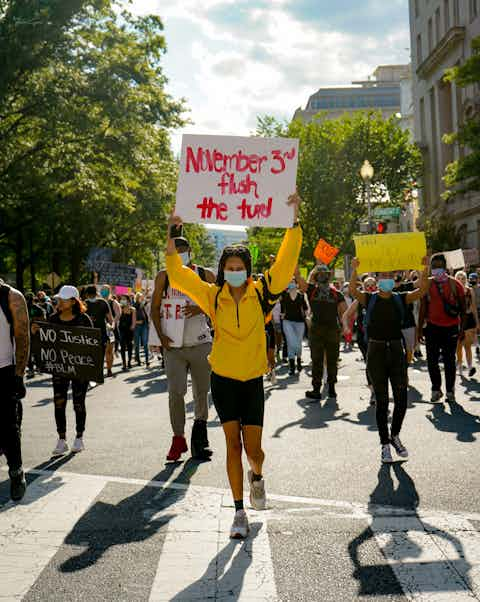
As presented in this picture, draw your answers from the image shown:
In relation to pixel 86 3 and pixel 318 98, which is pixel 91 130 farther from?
pixel 318 98

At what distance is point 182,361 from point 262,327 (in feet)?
7.90

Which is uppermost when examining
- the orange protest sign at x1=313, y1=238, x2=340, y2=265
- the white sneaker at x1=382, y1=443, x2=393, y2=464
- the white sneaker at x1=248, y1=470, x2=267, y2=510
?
the orange protest sign at x1=313, y1=238, x2=340, y2=265

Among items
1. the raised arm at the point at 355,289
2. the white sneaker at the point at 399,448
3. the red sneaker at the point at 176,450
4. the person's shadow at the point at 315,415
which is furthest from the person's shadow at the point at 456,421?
the red sneaker at the point at 176,450

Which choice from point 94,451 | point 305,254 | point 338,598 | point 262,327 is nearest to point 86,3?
point 94,451

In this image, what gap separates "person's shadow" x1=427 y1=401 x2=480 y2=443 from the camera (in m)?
8.69

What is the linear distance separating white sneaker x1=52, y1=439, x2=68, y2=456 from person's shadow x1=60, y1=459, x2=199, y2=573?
194 centimetres

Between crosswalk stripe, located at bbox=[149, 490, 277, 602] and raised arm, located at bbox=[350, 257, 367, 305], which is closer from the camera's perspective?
crosswalk stripe, located at bbox=[149, 490, 277, 602]

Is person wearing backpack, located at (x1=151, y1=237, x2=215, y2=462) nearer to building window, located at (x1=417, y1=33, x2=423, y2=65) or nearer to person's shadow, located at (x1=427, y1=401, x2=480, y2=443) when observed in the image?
person's shadow, located at (x1=427, y1=401, x2=480, y2=443)

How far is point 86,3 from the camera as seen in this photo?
24312 mm

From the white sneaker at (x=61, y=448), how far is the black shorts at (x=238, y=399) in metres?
3.37

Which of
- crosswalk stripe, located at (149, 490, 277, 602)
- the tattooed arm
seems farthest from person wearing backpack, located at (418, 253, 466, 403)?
the tattooed arm

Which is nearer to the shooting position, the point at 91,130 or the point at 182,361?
the point at 182,361

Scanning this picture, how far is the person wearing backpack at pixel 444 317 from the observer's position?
11.0 meters

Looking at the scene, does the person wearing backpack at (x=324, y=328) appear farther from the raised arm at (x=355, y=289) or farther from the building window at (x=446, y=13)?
the building window at (x=446, y=13)
